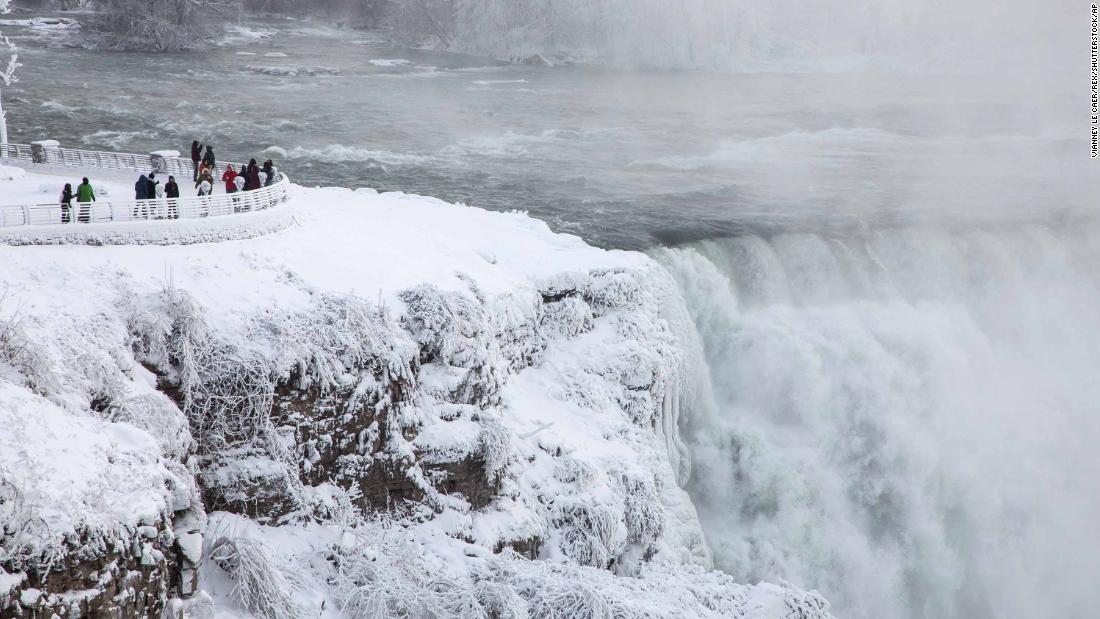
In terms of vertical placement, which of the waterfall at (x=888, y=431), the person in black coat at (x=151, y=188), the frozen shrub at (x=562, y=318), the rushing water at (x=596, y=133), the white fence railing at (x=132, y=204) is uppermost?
the person in black coat at (x=151, y=188)

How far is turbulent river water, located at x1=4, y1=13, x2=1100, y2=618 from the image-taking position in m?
31.5

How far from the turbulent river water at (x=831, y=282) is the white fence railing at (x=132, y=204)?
3351 mm

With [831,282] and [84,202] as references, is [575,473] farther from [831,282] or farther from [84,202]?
[831,282]

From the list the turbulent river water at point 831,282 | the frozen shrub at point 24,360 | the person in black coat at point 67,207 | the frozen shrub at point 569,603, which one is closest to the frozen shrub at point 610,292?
the turbulent river water at point 831,282

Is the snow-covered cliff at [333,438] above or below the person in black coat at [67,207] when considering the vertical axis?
below

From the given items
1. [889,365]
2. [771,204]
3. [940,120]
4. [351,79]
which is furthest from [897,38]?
[889,365]

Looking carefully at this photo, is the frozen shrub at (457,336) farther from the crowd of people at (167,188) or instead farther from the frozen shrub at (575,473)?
the crowd of people at (167,188)

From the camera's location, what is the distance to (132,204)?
22.0 metres

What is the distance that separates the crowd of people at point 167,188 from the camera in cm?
2200

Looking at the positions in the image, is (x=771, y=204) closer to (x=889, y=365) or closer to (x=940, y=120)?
(x=889, y=365)

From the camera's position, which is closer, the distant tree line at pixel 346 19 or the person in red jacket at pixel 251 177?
the person in red jacket at pixel 251 177

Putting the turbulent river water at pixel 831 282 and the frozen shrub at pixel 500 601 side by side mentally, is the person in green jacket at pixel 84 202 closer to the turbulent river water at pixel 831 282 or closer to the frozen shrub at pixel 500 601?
the turbulent river water at pixel 831 282

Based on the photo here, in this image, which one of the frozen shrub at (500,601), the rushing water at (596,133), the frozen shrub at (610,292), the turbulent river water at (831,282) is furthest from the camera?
the rushing water at (596,133)

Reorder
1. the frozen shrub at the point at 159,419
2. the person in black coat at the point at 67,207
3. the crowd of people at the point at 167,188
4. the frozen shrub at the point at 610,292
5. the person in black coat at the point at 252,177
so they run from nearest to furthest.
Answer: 1. the frozen shrub at the point at 159,419
2. the person in black coat at the point at 67,207
3. the crowd of people at the point at 167,188
4. the person in black coat at the point at 252,177
5. the frozen shrub at the point at 610,292
